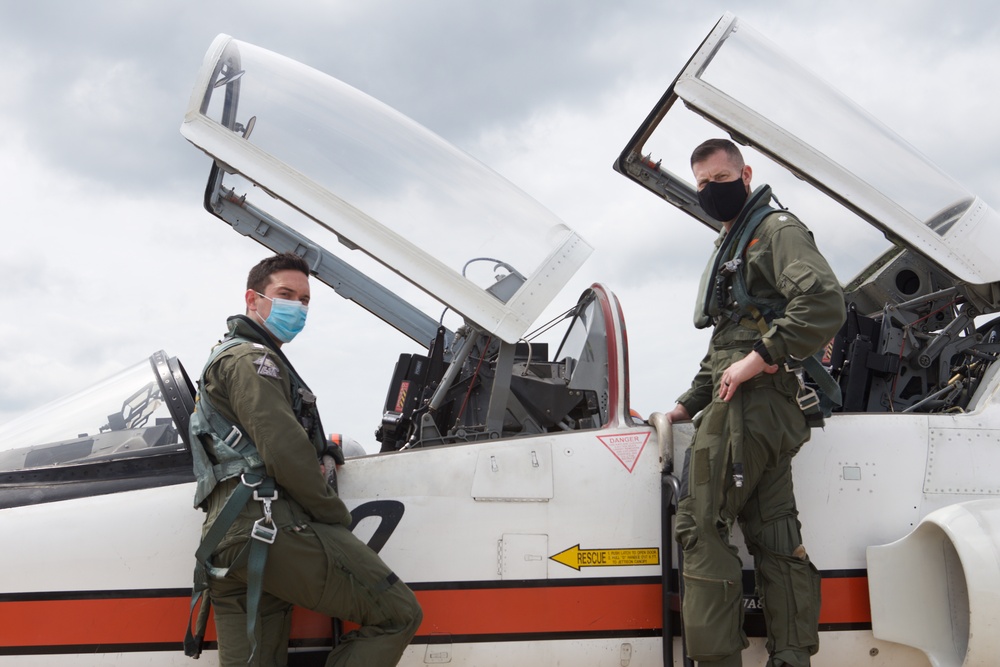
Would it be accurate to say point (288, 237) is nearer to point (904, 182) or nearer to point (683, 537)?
point (683, 537)

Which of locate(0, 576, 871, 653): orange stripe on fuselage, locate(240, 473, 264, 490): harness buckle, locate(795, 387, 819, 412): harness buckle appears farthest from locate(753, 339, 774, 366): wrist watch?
locate(240, 473, 264, 490): harness buckle

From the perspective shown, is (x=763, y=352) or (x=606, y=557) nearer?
(x=763, y=352)

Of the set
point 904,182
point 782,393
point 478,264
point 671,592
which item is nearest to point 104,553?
point 478,264

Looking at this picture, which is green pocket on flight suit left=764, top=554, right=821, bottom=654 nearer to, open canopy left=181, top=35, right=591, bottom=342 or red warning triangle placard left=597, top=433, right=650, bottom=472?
red warning triangle placard left=597, top=433, right=650, bottom=472

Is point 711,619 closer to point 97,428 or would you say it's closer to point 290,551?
point 290,551

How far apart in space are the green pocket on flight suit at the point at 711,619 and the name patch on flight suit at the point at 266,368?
69.9 inches

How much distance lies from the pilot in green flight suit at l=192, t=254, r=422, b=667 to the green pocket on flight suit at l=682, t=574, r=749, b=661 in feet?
3.49

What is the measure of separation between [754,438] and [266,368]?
1.91 meters

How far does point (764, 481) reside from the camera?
129 inches

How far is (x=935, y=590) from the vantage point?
3361mm

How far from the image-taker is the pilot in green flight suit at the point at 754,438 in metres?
3.00

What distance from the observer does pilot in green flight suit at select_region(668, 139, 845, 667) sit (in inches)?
118

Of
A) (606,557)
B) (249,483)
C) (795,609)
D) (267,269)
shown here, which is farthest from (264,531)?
(795,609)

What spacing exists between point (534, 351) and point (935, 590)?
228 cm
